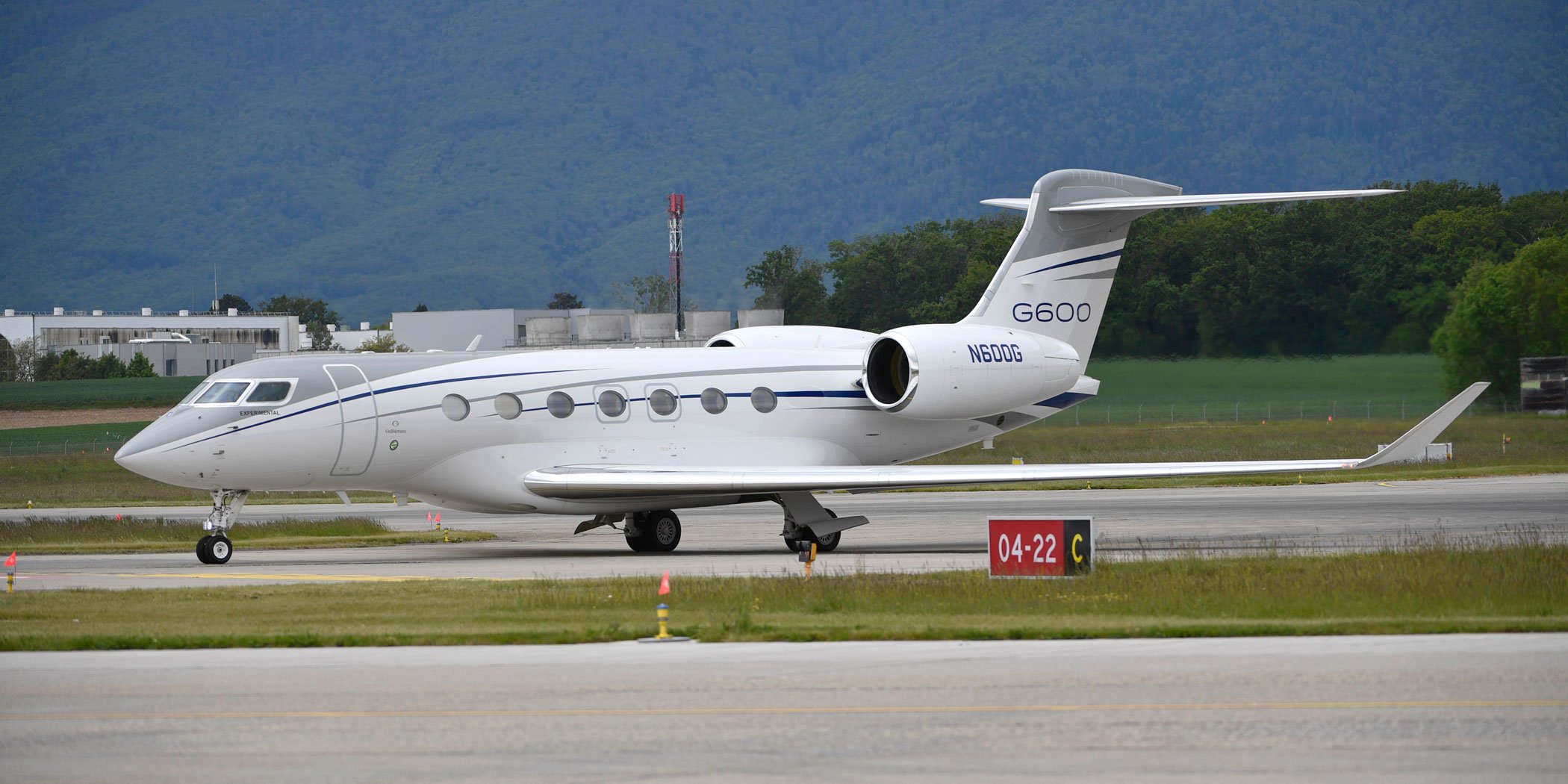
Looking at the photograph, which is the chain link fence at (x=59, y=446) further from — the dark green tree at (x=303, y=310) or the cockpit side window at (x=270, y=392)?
the dark green tree at (x=303, y=310)

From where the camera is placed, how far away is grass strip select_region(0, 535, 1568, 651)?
1389cm

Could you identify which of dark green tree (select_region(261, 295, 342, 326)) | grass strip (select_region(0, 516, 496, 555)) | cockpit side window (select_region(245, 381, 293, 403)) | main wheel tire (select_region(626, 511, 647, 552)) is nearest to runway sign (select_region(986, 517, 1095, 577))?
main wheel tire (select_region(626, 511, 647, 552))

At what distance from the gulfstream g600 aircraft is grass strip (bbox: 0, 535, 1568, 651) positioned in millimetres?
3912

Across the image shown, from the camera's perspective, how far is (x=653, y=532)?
24953 mm

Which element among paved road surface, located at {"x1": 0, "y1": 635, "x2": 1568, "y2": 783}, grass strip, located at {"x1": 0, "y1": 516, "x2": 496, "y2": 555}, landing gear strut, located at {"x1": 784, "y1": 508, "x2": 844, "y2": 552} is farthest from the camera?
grass strip, located at {"x1": 0, "y1": 516, "x2": 496, "y2": 555}

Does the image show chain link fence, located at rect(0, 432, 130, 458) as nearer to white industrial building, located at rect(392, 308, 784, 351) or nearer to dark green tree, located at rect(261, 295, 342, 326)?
white industrial building, located at rect(392, 308, 784, 351)

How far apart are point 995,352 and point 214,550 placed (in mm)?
12002

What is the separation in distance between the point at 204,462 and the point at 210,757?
45.0ft

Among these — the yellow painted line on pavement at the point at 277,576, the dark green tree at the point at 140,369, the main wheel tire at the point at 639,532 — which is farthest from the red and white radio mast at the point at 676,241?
the yellow painted line on pavement at the point at 277,576

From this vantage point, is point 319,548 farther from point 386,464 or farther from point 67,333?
point 67,333

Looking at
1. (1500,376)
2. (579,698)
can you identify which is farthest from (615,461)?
(1500,376)

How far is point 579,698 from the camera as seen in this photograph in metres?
10.8

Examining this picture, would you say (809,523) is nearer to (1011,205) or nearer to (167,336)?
(1011,205)

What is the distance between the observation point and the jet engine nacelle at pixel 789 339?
1101 inches
